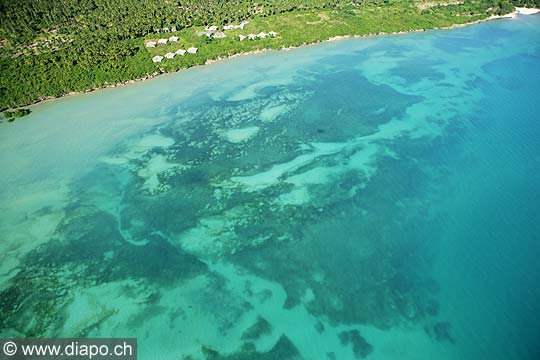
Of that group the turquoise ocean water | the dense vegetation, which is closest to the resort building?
the dense vegetation

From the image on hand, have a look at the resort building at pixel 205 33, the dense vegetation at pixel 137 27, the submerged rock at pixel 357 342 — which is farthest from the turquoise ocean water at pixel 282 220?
the resort building at pixel 205 33

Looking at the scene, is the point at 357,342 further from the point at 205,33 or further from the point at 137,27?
the point at 137,27

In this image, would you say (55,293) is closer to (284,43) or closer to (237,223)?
(237,223)

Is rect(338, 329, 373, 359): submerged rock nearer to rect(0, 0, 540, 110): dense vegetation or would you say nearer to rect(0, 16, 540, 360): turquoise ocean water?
rect(0, 16, 540, 360): turquoise ocean water

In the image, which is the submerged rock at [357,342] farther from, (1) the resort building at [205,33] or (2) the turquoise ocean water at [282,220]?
(1) the resort building at [205,33]

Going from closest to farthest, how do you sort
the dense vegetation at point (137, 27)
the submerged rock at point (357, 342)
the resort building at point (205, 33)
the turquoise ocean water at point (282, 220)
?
the submerged rock at point (357, 342) → the turquoise ocean water at point (282, 220) → the dense vegetation at point (137, 27) → the resort building at point (205, 33)

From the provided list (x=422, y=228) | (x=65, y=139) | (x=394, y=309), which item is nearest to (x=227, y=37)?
(x=65, y=139)
